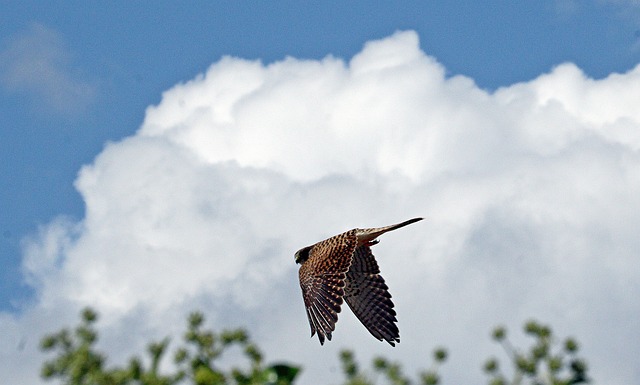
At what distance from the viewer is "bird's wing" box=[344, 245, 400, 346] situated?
23141 millimetres

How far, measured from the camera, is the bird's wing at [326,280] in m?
20.3

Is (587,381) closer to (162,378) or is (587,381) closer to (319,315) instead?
(162,378)

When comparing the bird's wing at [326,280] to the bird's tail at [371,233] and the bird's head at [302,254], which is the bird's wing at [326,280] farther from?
the bird's head at [302,254]

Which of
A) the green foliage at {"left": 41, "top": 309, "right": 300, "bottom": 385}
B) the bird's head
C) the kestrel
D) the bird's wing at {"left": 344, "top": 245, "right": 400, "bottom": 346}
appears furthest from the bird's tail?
the green foliage at {"left": 41, "top": 309, "right": 300, "bottom": 385}

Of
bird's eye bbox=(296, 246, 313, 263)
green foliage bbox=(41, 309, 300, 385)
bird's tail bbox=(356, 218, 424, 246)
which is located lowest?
green foliage bbox=(41, 309, 300, 385)

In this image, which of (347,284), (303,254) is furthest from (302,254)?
(347,284)

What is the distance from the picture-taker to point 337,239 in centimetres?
2286

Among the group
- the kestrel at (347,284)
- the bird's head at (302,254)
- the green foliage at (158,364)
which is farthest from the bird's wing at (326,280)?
the green foliage at (158,364)

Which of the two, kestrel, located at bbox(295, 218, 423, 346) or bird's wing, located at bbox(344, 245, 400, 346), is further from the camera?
bird's wing, located at bbox(344, 245, 400, 346)

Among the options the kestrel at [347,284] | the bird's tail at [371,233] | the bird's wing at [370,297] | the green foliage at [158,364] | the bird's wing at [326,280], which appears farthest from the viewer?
the bird's wing at [370,297]

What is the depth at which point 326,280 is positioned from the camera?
21188 millimetres

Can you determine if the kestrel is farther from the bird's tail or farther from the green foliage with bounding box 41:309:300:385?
the green foliage with bounding box 41:309:300:385

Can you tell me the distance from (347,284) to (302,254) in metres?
1.35

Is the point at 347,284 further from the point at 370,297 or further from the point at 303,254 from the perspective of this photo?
the point at 303,254
